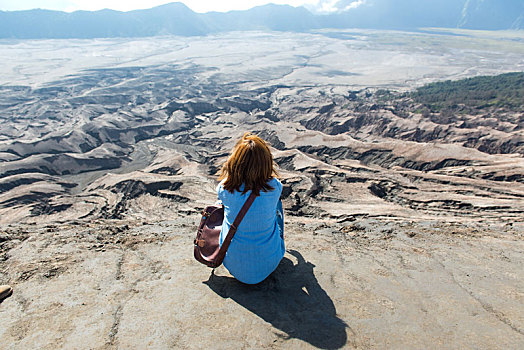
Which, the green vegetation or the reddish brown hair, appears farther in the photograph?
the green vegetation

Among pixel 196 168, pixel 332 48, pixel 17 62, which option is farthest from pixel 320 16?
pixel 196 168

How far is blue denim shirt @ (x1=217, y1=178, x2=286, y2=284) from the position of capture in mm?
2934

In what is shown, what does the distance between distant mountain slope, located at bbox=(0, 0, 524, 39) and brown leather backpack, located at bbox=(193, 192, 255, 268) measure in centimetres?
17206

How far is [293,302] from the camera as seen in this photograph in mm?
2998

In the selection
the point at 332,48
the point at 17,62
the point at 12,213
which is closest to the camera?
the point at 12,213

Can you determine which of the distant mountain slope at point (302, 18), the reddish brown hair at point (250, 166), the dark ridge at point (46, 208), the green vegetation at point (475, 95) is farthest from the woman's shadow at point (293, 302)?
the distant mountain slope at point (302, 18)

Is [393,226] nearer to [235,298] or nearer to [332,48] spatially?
[235,298]

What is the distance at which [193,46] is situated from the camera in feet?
405

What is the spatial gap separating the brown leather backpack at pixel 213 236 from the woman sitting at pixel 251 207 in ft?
0.15

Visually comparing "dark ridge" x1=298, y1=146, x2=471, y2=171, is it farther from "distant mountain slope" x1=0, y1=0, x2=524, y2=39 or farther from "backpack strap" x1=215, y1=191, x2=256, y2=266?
"distant mountain slope" x1=0, y1=0, x2=524, y2=39

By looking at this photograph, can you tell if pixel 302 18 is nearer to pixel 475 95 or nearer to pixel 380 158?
pixel 475 95

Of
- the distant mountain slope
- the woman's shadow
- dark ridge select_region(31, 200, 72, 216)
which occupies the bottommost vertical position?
dark ridge select_region(31, 200, 72, 216)

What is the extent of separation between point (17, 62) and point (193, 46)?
5757 cm

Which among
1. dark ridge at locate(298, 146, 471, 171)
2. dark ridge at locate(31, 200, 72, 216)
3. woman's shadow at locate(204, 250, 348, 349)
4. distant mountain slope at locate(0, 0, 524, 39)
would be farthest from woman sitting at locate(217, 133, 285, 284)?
distant mountain slope at locate(0, 0, 524, 39)
